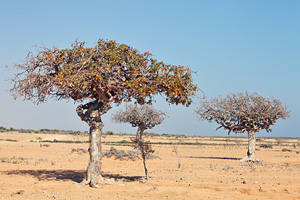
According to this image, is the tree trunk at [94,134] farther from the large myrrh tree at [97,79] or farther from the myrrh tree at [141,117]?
the myrrh tree at [141,117]

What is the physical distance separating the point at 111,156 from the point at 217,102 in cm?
1007

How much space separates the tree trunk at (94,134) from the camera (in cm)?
1552

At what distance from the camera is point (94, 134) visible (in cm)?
1584

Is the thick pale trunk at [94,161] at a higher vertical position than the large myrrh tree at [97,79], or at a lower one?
lower

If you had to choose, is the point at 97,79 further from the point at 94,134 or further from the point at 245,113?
the point at 245,113

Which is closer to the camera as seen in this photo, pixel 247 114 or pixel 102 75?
pixel 102 75

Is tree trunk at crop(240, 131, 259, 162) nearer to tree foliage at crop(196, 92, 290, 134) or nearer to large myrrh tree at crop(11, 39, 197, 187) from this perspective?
tree foliage at crop(196, 92, 290, 134)

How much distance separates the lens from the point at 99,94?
15828 mm

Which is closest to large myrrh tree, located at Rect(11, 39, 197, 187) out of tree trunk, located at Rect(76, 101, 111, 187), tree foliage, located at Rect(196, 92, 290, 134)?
tree trunk, located at Rect(76, 101, 111, 187)

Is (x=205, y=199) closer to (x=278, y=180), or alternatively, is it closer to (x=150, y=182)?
(x=150, y=182)

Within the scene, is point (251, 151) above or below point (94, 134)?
below

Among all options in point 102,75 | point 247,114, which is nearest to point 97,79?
point 102,75

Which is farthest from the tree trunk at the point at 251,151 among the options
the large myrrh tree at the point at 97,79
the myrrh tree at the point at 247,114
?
the large myrrh tree at the point at 97,79

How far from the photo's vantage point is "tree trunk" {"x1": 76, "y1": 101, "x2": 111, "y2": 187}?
15.5 metres
